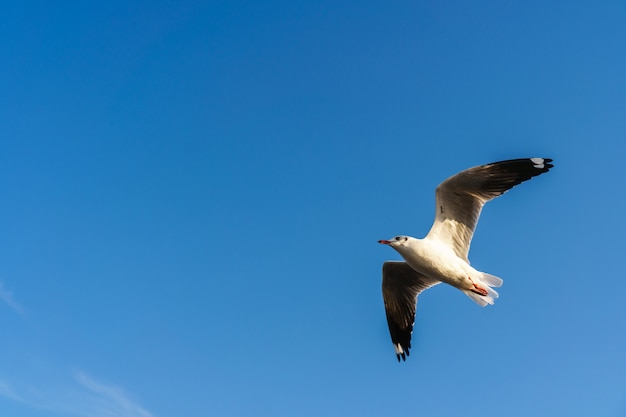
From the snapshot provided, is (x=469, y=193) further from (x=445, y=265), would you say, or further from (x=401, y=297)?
(x=401, y=297)

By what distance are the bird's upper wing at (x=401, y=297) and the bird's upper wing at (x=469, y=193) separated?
161cm

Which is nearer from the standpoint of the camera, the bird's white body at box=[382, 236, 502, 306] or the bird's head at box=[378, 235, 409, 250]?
the bird's white body at box=[382, 236, 502, 306]

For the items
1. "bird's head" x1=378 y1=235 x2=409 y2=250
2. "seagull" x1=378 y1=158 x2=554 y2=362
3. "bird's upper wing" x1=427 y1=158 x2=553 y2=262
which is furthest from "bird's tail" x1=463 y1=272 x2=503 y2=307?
"bird's head" x1=378 y1=235 x2=409 y2=250

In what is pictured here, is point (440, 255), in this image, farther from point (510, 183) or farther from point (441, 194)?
point (510, 183)

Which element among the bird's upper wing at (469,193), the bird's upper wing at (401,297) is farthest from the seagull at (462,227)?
the bird's upper wing at (401,297)

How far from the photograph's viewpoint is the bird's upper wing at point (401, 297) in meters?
12.6

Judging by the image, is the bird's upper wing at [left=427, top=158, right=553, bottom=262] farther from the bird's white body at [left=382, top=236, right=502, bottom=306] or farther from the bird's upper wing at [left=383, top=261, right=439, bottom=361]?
the bird's upper wing at [left=383, top=261, right=439, bottom=361]

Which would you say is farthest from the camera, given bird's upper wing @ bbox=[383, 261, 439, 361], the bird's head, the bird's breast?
bird's upper wing @ bbox=[383, 261, 439, 361]

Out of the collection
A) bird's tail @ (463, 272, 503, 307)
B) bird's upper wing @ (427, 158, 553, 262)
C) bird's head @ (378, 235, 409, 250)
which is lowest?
bird's tail @ (463, 272, 503, 307)

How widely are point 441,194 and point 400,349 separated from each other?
4340 millimetres

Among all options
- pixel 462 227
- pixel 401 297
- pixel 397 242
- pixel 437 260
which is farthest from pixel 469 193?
pixel 401 297

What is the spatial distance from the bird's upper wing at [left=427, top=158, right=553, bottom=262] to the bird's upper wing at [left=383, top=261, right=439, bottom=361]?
1609mm

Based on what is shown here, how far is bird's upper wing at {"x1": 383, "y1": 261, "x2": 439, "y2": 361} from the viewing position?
12.6 metres

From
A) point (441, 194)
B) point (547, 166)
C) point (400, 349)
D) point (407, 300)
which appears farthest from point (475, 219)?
point (400, 349)
